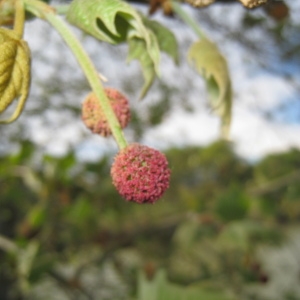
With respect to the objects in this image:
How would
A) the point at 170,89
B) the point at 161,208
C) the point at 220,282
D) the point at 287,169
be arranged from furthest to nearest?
1. the point at 161,208
2. the point at 170,89
3. the point at 287,169
4. the point at 220,282

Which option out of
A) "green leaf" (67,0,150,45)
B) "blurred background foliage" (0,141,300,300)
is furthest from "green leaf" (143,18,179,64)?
"blurred background foliage" (0,141,300,300)

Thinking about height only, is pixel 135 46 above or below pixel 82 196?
above

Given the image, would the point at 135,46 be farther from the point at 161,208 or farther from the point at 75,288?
the point at 161,208

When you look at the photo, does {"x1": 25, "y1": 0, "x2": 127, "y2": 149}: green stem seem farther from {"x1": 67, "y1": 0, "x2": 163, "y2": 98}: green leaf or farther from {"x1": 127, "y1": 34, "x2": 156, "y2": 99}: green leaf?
{"x1": 127, "y1": 34, "x2": 156, "y2": 99}: green leaf

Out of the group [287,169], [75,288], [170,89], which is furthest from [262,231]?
[170,89]

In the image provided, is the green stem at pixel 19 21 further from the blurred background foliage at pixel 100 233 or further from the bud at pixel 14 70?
the blurred background foliage at pixel 100 233

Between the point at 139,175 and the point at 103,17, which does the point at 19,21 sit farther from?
the point at 139,175

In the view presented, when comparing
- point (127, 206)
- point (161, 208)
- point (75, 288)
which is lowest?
point (161, 208)
